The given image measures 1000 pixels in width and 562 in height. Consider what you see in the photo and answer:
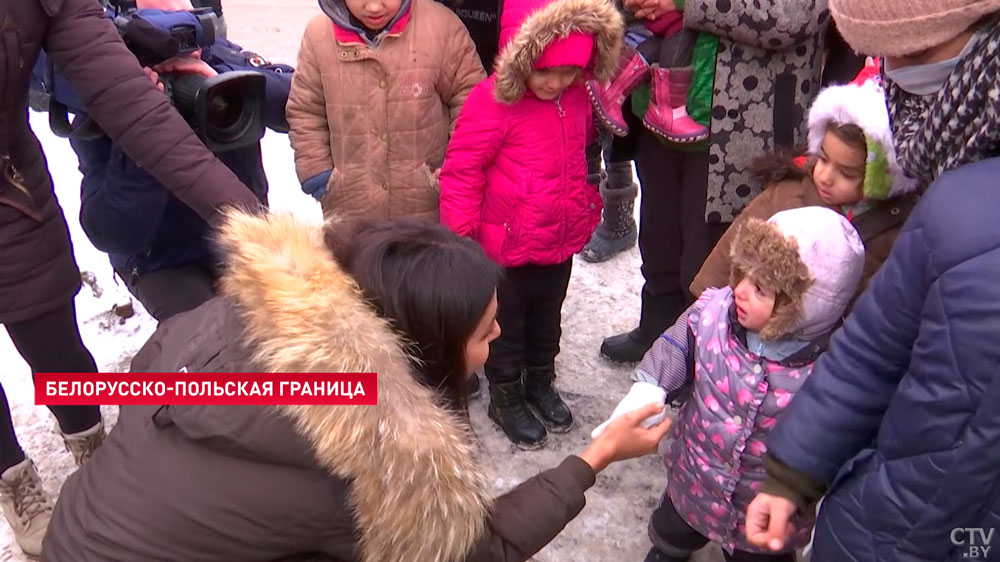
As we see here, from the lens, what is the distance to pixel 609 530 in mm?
2299

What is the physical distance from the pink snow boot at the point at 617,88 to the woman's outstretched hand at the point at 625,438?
37.9 inches

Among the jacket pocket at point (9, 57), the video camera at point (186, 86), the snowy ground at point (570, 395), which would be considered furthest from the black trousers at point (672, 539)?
the jacket pocket at point (9, 57)

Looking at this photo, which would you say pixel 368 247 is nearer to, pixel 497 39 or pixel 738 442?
pixel 738 442

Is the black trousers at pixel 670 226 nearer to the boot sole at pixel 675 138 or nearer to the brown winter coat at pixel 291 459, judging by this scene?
the boot sole at pixel 675 138

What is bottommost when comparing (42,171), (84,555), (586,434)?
(586,434)

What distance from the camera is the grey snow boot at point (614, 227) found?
370 centimetres

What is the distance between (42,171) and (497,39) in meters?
1.36

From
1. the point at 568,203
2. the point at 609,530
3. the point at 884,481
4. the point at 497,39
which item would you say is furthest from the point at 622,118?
the point at 884,481

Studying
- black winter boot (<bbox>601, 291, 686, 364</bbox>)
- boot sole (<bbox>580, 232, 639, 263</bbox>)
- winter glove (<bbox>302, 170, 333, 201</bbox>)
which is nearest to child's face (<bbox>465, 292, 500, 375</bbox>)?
winter glove (<bbox>302, 170, 333, 201</bbox>)

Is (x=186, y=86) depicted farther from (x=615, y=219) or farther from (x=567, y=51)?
(x=615, y=219)

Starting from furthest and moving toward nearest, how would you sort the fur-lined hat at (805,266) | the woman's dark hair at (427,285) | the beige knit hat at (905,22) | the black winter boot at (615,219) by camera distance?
the black winter boot at (615,219), the fur-lined hat at (805,266), the woman's dark hair at (427,285), the beige knit hat at (905,22)

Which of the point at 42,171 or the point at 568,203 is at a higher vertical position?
the point at 42,171

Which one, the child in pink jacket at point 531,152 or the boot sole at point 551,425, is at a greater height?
the child in pink jacket at point 531,152

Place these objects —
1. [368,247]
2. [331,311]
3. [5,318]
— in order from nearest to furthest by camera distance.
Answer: [331,311]
[368,247]
[5,318]
